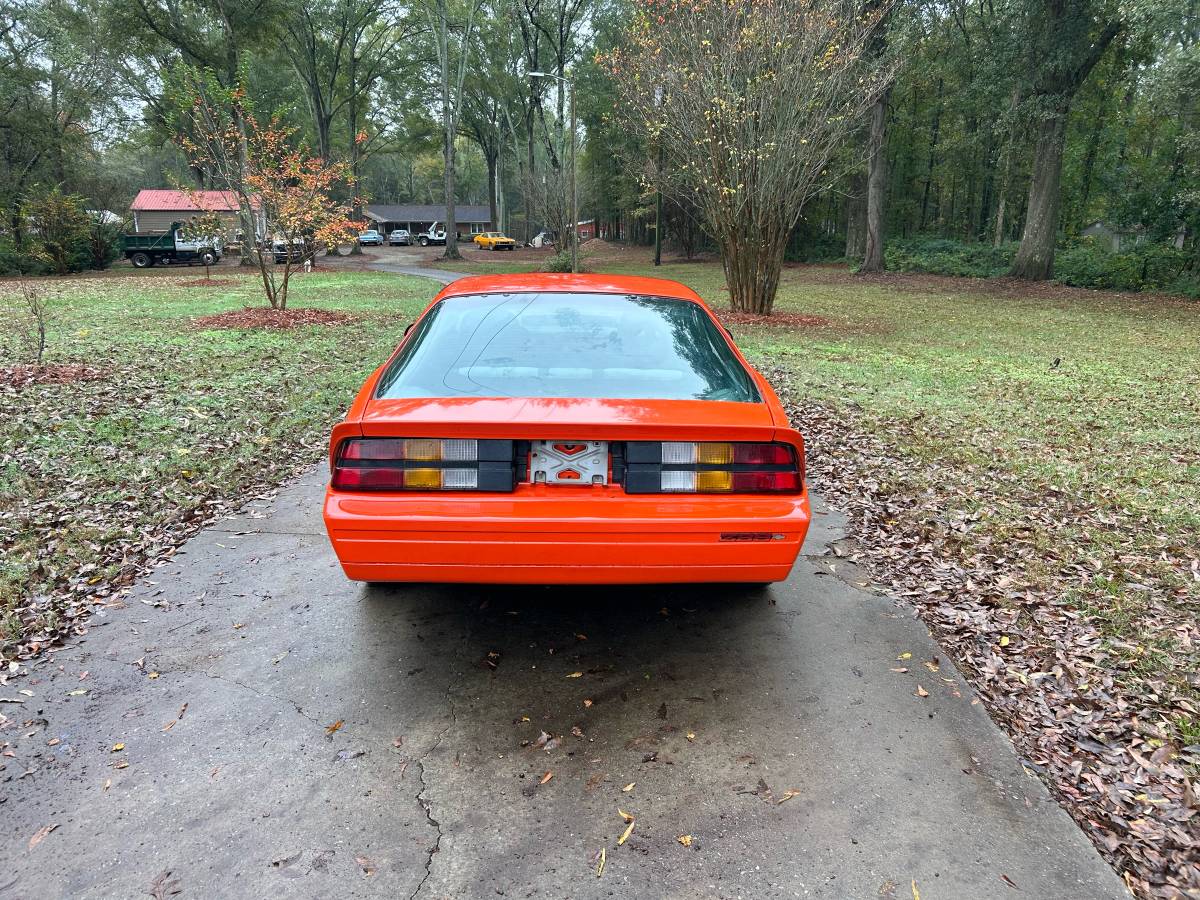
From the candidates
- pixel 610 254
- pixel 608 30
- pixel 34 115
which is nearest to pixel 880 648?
pixel 34 115

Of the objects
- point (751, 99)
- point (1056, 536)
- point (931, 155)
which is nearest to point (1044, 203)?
point (751, 99)

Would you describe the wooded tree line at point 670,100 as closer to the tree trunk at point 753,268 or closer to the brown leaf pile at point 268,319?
the tree trunk at point 753,268

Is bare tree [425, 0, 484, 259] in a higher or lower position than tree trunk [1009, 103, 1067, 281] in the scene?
higher

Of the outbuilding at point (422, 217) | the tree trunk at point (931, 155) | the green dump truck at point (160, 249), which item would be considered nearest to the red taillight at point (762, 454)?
the green dump truck at point (160, 249)

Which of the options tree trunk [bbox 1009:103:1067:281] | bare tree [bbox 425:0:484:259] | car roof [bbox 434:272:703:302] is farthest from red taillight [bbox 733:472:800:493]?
bare tree [bbox 425:0:484:259]

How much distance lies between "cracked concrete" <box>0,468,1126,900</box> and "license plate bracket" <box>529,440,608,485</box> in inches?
32.4

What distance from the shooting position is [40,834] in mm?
2125

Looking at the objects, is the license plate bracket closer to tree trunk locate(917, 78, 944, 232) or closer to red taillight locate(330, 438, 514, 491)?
red taillight locate(330, 438, 514, 491)

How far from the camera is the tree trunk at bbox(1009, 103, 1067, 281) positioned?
835 inches

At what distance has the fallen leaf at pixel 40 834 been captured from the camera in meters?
2.09

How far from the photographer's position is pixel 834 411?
745 centimetres

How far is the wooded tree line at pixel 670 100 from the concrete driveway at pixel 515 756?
11.6 m

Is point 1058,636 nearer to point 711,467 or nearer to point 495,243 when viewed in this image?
point 711,467

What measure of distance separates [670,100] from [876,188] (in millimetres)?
15863
